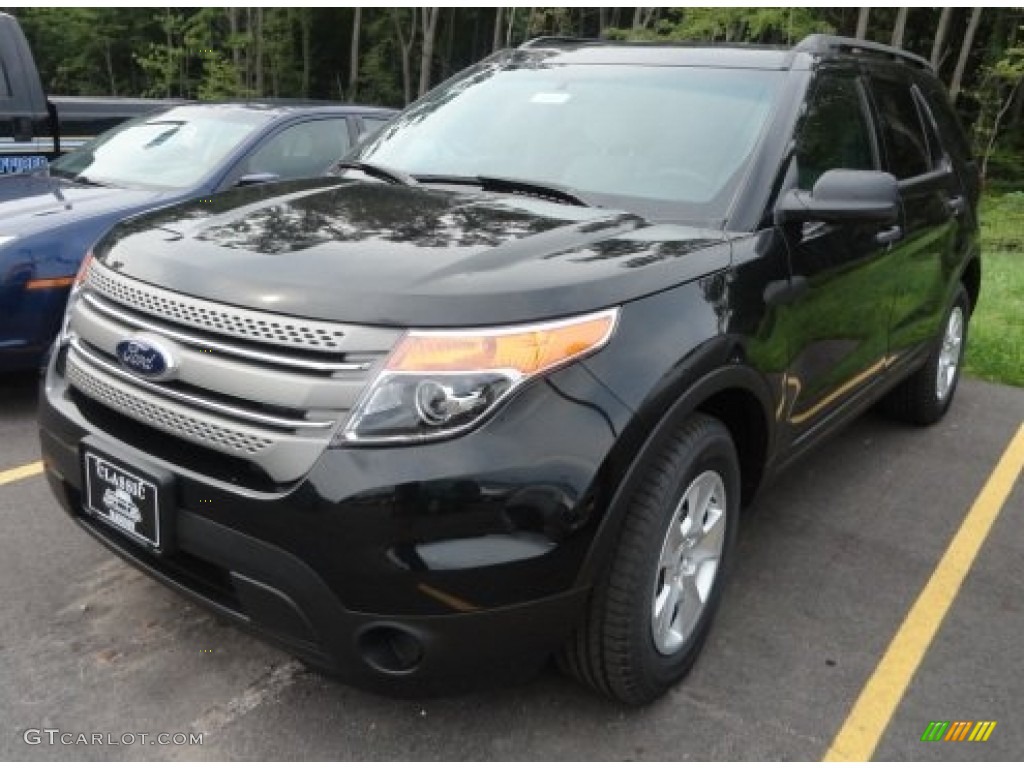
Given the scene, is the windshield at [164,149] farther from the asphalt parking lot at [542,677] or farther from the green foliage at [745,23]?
the green foliage at [745,23]

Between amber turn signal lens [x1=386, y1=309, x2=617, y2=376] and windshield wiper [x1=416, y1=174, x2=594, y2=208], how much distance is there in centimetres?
92

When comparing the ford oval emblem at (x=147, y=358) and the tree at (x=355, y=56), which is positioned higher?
the ford oval emblem at (x=147, y=358)

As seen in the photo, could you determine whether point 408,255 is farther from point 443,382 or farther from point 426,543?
point 426,543

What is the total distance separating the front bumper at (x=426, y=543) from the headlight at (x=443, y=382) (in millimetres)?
40

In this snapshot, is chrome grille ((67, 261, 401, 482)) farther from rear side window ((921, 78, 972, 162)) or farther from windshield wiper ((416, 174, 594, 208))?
rear side window ((921, 78, 972, 162))

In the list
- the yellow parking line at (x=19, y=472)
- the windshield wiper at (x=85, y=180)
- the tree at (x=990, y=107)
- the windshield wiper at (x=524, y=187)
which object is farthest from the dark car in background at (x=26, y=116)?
the tree at (x=990, y=107)

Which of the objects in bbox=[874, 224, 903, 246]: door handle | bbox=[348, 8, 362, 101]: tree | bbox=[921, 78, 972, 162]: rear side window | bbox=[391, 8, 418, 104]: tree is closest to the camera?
bbox=[874, 224, 903, 246]: door handle

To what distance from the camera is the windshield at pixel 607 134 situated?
2.98 m

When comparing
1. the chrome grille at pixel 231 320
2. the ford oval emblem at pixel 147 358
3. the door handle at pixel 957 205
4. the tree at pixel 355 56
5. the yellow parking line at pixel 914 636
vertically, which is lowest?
the tree at pixel 355 56

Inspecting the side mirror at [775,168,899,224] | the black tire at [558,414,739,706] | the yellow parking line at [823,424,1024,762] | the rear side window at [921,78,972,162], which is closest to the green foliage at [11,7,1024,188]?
the rear side window at [921,78,972,162]

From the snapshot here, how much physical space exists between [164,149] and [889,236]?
4290 mm

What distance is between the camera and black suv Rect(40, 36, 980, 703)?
1.98 metres

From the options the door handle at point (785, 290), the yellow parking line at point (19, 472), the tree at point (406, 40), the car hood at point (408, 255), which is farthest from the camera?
the tree at point (406, 40)

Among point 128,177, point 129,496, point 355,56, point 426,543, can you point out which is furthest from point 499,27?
point 426,543
